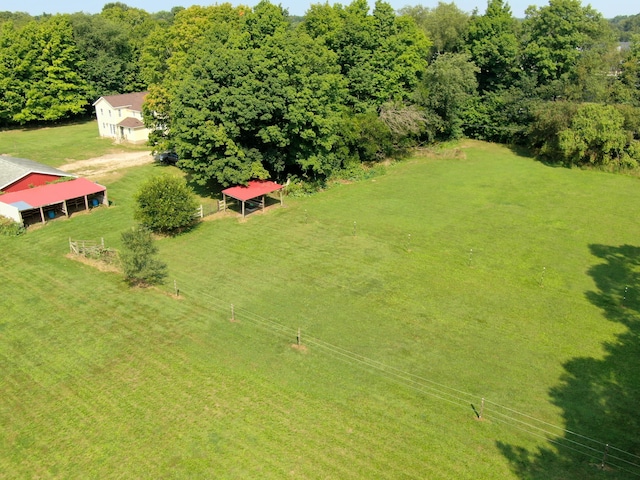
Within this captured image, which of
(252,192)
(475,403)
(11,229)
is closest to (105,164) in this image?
(11,229)

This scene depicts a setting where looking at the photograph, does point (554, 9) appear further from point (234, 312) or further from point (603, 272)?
point (234, 312)

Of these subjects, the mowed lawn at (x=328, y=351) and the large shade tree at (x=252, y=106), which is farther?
the large shade tree at (x=252, y=106)

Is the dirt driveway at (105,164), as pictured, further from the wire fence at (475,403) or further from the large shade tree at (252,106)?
the wire fence at (475,403)

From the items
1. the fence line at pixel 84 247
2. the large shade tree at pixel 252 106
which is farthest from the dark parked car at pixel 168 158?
the fence line at pixel 84 247

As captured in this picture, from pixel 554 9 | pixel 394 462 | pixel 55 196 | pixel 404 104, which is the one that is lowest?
pixel 394 462

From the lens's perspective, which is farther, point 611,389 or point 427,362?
point 427,362

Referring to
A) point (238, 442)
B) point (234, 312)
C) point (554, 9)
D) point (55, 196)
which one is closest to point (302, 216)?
point (234, 312)

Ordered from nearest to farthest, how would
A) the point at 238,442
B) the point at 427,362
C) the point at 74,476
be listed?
1. the point at 74,476
2. the point at 238,442
3. the point at 427,362
